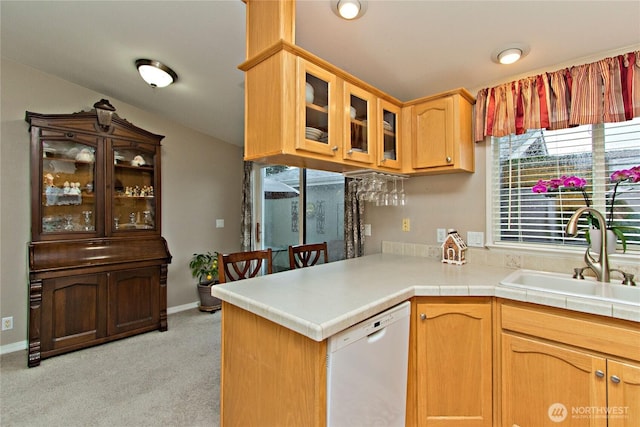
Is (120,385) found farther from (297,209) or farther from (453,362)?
(297,209)

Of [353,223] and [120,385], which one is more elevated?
[353,223]

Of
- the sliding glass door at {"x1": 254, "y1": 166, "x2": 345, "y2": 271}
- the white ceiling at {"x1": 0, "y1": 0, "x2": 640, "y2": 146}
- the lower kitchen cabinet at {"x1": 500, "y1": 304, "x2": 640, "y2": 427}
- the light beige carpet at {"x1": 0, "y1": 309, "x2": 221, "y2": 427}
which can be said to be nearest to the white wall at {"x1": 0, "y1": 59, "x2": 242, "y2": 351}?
the white ceiling at {"x1": 0, "y1": 0, "x2": 640, "y2": 146}

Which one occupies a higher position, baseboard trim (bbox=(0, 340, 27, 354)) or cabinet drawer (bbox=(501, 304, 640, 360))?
cabinet drawer (bbox=(501, 304, 640, 360))

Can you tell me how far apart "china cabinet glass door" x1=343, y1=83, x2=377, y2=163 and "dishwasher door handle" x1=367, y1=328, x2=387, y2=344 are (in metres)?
0.99

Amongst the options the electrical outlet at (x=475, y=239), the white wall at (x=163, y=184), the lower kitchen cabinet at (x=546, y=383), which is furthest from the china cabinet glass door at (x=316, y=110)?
the white wall at (x=163, y=184)

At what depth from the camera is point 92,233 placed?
2.86 m

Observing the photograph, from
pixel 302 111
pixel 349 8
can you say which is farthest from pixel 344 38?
pixel 302 111

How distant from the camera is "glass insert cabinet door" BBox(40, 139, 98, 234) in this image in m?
2.70

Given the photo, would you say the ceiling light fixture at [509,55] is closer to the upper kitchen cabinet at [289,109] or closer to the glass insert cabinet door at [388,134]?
the glass insert cabinet door at [388,134]

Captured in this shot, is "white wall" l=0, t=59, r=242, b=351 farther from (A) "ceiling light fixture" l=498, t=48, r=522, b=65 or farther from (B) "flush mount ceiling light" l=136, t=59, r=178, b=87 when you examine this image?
(A) "ceiling light fixture" l=498, t=48, r=522, b=65

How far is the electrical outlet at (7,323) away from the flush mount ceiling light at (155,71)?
2.56 m

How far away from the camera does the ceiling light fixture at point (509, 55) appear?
5.78 feet

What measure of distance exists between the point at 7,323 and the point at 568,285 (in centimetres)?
451

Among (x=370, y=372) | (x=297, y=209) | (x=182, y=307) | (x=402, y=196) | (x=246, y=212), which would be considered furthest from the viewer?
(x=246, y=212)
